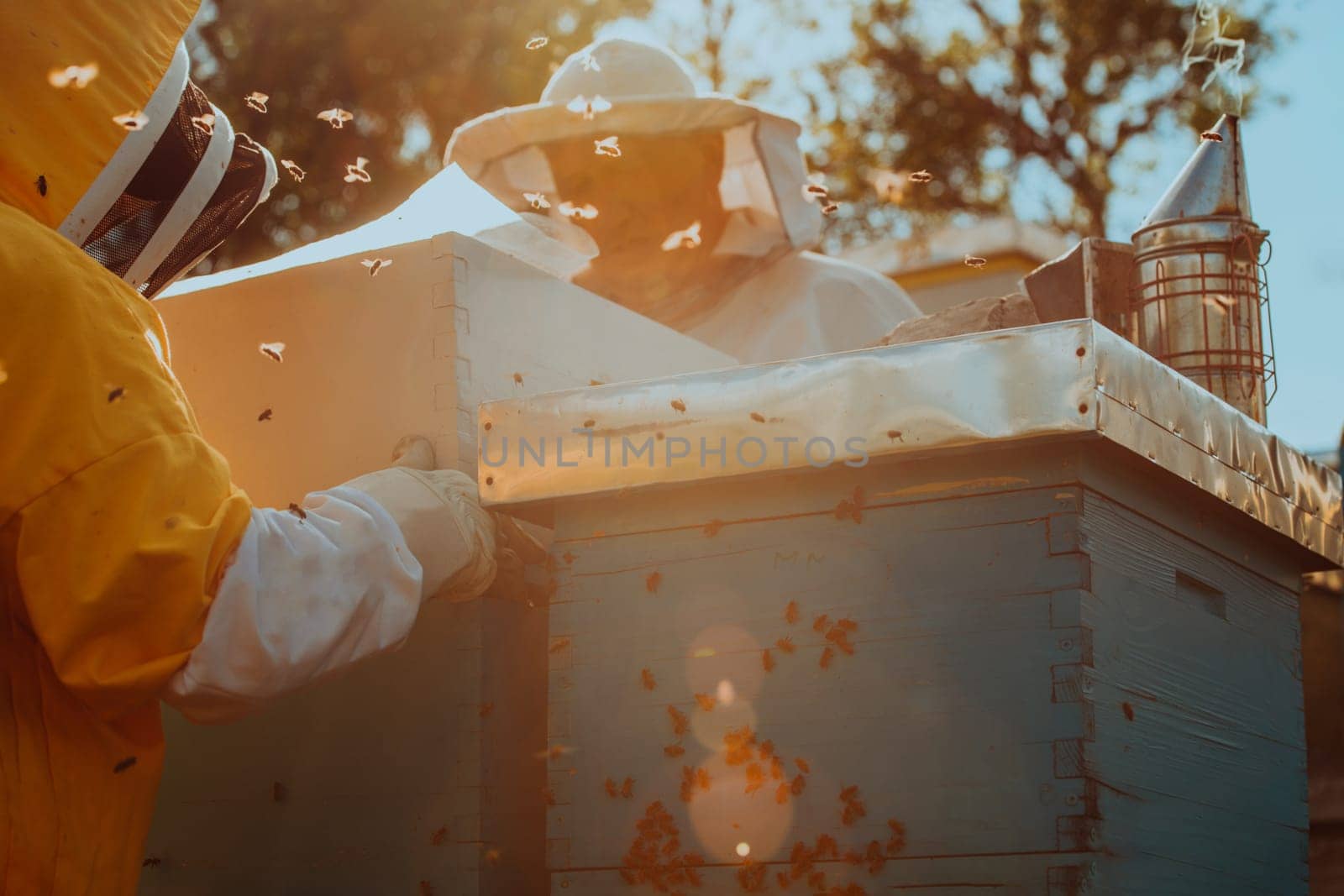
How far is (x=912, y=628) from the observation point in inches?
77.0

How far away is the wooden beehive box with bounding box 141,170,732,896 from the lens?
2.34 m

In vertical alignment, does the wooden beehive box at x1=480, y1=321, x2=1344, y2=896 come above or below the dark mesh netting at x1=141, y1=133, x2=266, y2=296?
below

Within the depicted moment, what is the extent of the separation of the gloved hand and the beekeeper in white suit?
2.22m

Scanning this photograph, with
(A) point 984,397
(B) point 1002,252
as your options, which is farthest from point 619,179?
(B) point 1002,252

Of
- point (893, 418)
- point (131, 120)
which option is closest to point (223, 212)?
point (131, 120)

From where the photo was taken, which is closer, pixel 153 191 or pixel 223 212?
pixel 153 191

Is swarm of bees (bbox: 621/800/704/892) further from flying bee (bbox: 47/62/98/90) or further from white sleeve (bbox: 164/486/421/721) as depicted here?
flying bee (bbox: 47/62/98/90)

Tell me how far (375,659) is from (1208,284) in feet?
5.08

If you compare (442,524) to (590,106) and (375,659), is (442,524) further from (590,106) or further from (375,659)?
(590,106)

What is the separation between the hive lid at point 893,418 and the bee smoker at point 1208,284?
0.29 m

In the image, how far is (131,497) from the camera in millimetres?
1748

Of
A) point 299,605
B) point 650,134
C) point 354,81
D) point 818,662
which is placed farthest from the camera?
point 354,81

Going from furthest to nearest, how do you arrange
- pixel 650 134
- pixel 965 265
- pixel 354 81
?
pixel 354 81 → pixel 965 265 → pixel 650 134

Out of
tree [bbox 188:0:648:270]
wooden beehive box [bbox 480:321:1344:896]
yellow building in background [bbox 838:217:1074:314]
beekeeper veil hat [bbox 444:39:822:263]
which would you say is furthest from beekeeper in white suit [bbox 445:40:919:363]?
tree [bbox 188:0:648:270]
